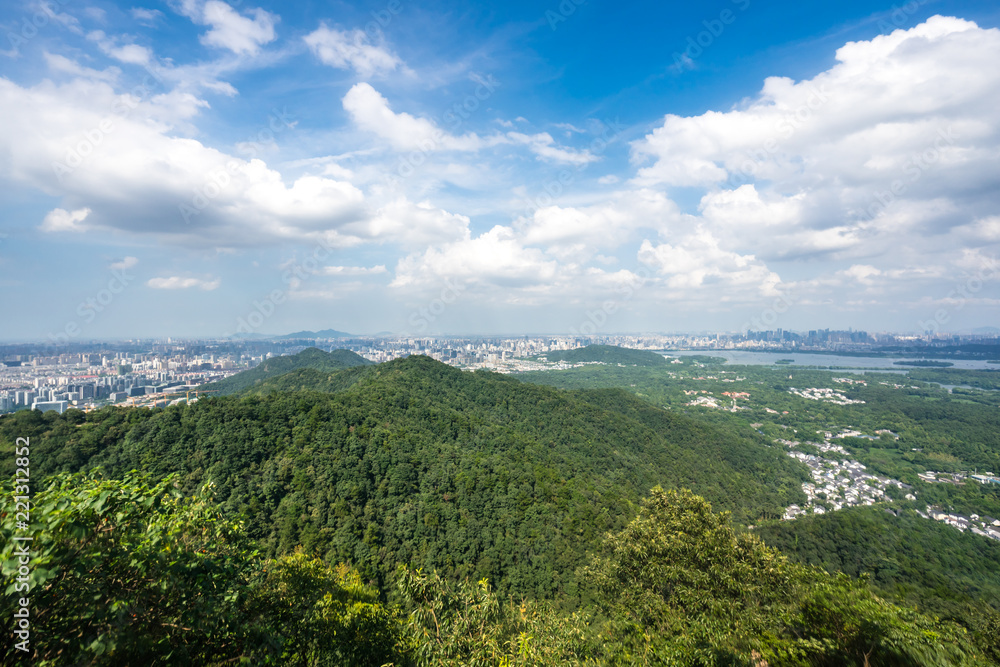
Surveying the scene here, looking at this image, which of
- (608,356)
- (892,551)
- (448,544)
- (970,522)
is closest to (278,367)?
(448,544)

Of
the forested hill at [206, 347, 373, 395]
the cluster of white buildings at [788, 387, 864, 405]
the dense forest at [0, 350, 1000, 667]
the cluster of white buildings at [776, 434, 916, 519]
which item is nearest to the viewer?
the dense forest at [0, 350, 1000, 667]

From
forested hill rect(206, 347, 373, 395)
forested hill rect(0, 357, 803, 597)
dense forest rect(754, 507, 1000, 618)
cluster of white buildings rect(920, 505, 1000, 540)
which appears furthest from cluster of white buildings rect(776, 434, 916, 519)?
forested hill rect(206, 347, 373, 395)

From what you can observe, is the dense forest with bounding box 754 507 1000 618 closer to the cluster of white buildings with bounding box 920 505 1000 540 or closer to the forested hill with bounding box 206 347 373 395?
the cluster of white buildings with bounding box 920 505 1000 540

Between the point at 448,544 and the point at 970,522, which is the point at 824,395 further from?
the point at 448,544

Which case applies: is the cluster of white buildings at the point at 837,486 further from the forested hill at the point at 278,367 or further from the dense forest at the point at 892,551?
the forested hill at the point at 278,367

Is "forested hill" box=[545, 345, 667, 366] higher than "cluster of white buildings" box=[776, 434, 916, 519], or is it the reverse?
"forested hill" box=[545, 345, 667, 366]

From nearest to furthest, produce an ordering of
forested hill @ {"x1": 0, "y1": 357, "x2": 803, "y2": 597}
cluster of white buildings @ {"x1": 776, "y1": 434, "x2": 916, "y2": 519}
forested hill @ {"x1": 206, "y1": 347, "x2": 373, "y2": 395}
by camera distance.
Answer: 1. forested hill @ {"x1": 0, "y1": 357, "x2": 803, "y2": 597}
2. cluster of white buildings @ {"x1": 776, "y1": 434, "x2": 916, "y2": 519}
3. forested hill @ {"x1": 206, "y1": 347, "x2": 373, "y2": 395}

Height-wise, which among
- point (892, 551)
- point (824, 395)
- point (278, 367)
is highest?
point (278, 367)
